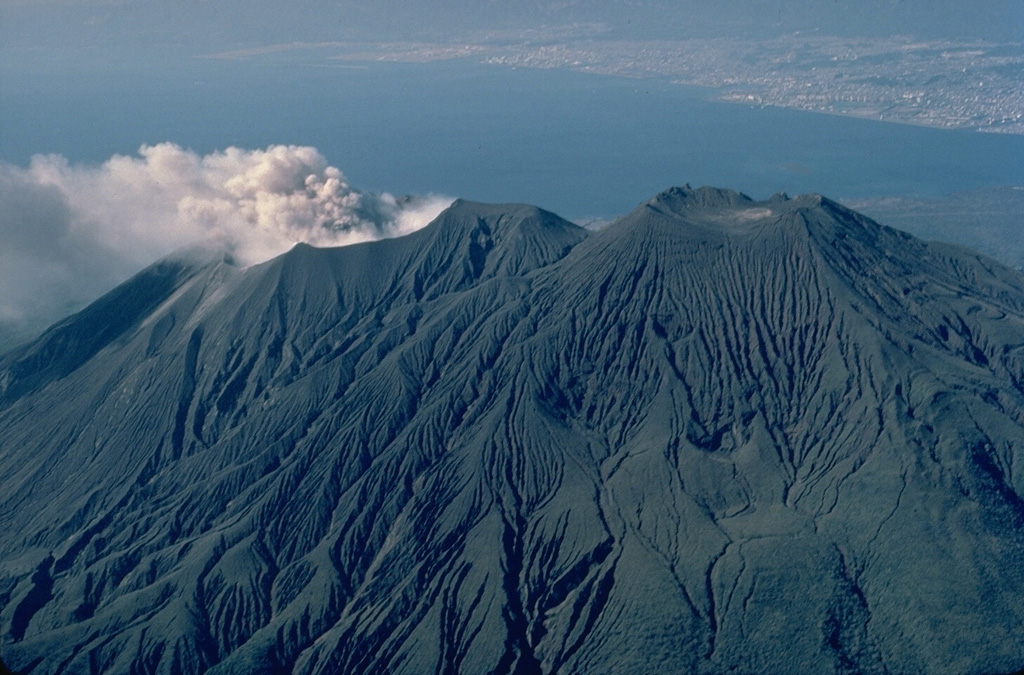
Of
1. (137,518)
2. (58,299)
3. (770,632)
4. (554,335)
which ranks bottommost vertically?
(58,299)

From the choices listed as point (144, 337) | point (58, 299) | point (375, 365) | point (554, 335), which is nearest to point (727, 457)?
point (554, 335)

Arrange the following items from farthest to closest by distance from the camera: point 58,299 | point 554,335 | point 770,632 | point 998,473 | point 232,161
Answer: point 58,299
point 232,161
point 554,335
point 998,473
point 770,632

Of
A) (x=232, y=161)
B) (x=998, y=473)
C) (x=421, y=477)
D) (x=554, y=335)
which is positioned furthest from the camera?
(x=232, y=161)

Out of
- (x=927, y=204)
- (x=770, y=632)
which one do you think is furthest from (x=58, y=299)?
(x=927, y=204)

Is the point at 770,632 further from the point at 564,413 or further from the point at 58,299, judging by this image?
the point at 58,299

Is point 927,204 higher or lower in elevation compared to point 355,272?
lower

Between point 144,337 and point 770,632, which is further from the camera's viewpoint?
point 144,337

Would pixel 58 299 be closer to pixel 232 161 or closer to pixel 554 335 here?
pixel 232 161
